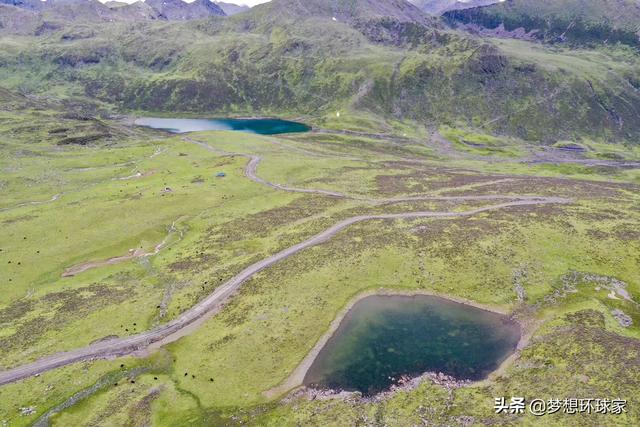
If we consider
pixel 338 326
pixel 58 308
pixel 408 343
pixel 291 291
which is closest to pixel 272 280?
pixel 291 291

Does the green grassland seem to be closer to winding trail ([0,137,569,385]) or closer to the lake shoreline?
the lake shoreline

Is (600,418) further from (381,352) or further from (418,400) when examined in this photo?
(381,352)

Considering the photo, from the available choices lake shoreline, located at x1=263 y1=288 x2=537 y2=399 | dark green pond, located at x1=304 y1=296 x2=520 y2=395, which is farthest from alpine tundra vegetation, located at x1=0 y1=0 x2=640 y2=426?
dark green pond, located at x1=304 y1=296 x2=520 y2=395

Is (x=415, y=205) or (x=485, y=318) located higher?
(x=415, y=205)

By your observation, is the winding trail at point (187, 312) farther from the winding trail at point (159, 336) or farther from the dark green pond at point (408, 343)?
the dark green pond at point (408, 343)

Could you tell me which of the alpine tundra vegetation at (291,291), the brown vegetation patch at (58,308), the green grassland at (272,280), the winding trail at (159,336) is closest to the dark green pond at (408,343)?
the alpine tundra vegetation at (291,291)

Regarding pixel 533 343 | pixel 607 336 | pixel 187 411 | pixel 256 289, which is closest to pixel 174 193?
pixel 256 289
